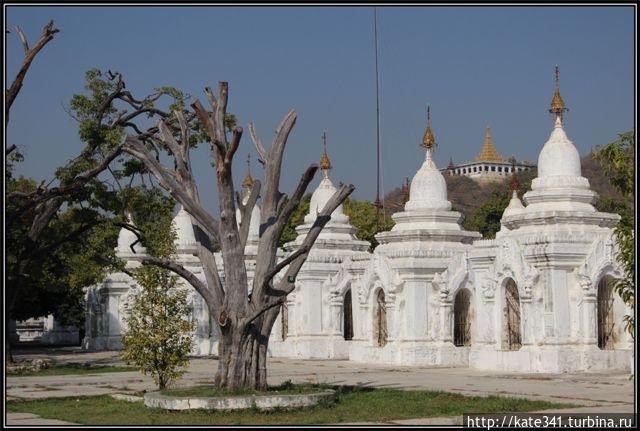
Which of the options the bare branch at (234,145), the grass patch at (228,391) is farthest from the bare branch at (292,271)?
the bare branch at (234,145)

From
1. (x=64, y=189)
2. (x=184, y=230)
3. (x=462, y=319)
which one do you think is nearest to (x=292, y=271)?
(x=64, y=189)

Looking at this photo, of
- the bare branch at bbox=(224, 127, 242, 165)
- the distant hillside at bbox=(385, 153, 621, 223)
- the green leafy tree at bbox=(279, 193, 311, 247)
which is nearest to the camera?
the bare branch at bbox=(224, 127, 242, 165)

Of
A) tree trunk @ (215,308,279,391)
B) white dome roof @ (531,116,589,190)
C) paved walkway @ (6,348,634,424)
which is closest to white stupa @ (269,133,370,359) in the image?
paved walkway @ (6,348,634,424)

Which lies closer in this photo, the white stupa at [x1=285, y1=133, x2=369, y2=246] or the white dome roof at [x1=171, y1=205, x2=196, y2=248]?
the white stupa at [x1=285, y1=133, x2=369, y2=246]

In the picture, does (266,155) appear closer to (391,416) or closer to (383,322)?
(391,416)

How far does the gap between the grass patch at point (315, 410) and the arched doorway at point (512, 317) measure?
8.02 metres

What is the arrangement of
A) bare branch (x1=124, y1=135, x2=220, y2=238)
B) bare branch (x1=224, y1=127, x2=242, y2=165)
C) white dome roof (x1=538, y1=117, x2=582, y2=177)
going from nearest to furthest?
1. bare branch (x1=224, y1=127, x2=242, y2=165)
2. bare branch (x1=124, y1=135, x2=220, y2=238)
3. white dome roof (x1=538, y1=117, x2=582, y2=177)

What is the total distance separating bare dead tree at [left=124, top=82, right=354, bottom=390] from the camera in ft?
58.5

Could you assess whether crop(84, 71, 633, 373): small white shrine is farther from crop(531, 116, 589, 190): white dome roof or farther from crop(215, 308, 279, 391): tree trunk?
crop(215, 308, 279, 391): tree trunk

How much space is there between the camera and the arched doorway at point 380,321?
33.1 meters

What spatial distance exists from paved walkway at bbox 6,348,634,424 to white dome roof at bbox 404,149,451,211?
5247mm

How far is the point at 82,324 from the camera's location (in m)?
55.1

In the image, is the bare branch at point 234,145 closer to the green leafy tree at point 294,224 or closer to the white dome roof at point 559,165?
the white dome roof at point 559,165

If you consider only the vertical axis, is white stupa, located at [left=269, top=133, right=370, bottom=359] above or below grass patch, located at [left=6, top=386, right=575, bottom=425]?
above
